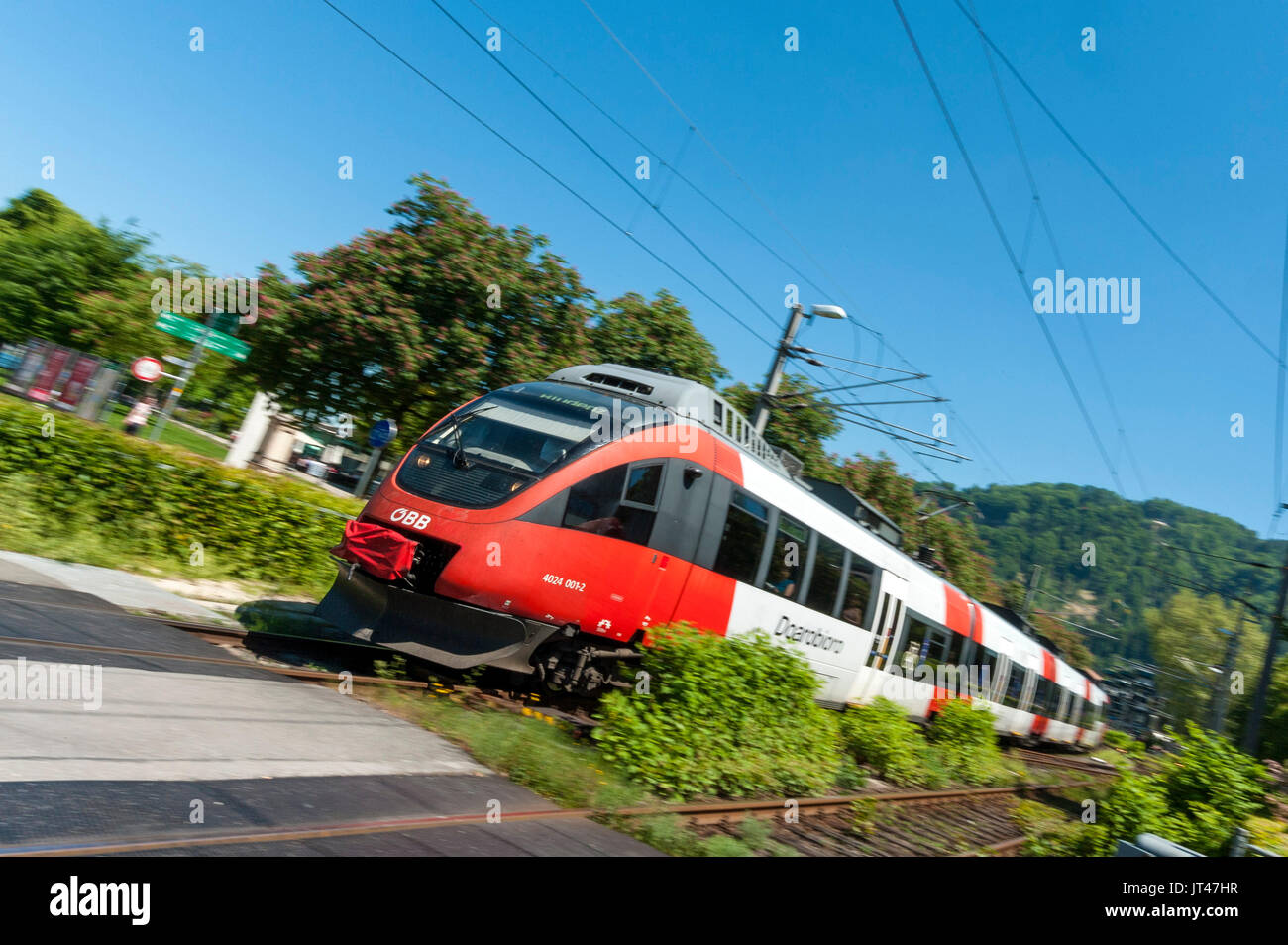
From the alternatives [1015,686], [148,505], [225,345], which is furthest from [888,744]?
[225,345]

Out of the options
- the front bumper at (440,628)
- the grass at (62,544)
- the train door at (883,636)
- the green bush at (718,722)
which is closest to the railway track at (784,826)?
the green bush at (718,722)

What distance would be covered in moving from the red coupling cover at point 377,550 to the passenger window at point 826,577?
595cm

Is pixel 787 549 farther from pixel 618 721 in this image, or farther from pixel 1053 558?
pixel 1053 558

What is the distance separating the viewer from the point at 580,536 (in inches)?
379

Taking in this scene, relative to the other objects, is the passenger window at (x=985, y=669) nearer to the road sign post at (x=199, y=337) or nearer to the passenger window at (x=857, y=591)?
the passenger window at (x=857, y=591)

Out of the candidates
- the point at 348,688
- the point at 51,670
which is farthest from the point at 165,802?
the point at 348,688

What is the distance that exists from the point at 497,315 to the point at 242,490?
10.5m

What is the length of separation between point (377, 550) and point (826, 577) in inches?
261

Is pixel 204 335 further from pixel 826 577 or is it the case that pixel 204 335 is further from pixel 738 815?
pixel 738 815

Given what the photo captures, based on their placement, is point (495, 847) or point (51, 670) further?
point (51, 670)

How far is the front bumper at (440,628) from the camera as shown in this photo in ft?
30.0

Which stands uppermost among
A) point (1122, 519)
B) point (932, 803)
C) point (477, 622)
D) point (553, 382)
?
point (1122, 519)

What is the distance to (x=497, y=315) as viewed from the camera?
2284cm

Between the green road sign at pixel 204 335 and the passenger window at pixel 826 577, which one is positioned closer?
the passenger window at pixel 826 577
